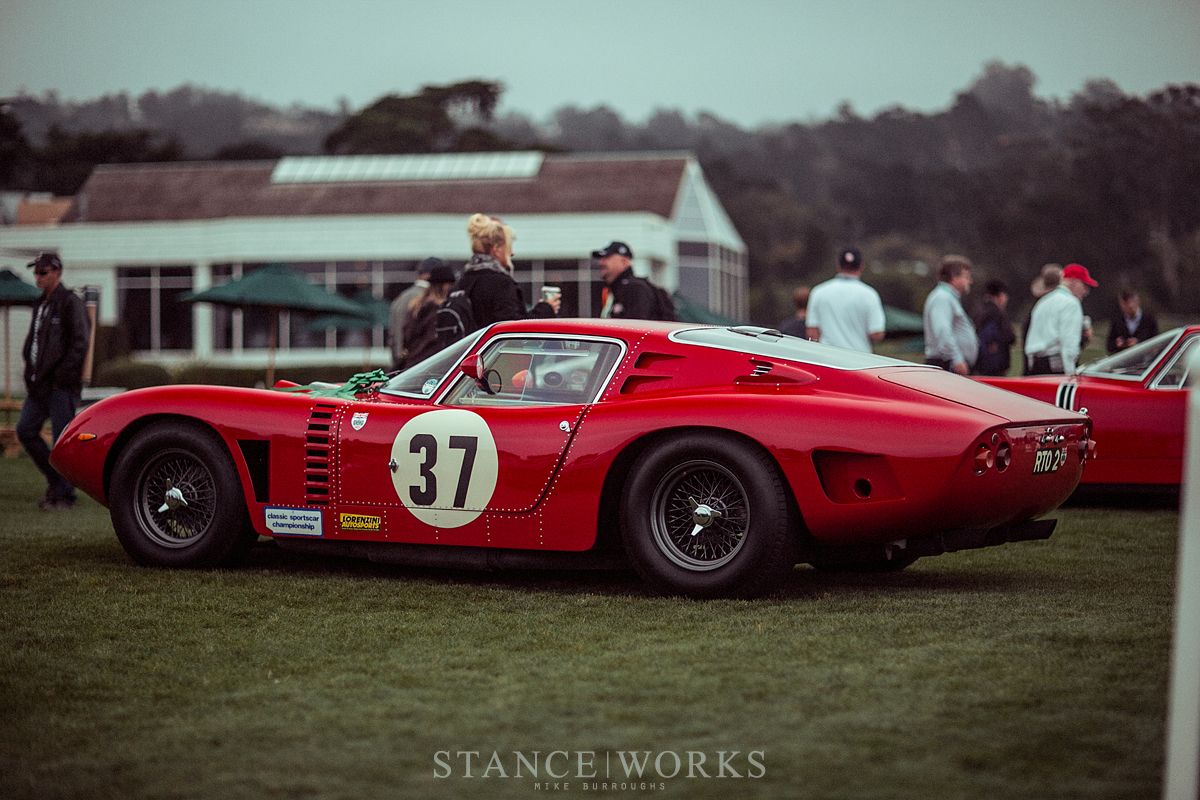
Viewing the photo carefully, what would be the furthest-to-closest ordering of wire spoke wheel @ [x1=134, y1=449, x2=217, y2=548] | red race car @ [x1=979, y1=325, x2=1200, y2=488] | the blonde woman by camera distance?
1. red race car @ [x1=979, y1=325, x2=1200, y2=488]
2. the blonde woman
3. wire spoke wheel @ [x1=134, y1=449, x2=217, y2=548]

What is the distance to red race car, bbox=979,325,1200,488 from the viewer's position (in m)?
9.29

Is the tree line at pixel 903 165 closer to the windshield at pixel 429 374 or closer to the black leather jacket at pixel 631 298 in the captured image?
the black leather jacket at pixel 631 298

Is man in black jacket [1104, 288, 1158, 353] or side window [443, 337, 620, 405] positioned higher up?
man in black jacket [1104, 288, 1158, 353]

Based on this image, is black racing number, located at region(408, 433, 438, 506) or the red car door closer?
the red car door

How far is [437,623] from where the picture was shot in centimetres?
581

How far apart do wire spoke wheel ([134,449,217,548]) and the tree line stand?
44784mm

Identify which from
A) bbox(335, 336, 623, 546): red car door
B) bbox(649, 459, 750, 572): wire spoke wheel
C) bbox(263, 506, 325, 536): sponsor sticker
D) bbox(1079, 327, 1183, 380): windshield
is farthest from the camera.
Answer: bbox(1079, 327, 1183, 380): windshield

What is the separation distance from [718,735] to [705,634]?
4.63 feet

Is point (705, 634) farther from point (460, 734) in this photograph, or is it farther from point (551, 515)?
point (460, 734)

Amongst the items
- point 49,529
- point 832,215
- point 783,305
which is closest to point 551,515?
point 49,529

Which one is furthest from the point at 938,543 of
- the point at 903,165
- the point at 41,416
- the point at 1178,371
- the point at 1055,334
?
the point at 903,165

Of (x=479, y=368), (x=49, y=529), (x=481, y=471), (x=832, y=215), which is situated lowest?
(x=49, y=529)

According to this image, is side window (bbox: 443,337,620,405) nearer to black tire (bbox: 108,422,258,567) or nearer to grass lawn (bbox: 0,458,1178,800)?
grass lawn (bbox: 0,458,1178,800)

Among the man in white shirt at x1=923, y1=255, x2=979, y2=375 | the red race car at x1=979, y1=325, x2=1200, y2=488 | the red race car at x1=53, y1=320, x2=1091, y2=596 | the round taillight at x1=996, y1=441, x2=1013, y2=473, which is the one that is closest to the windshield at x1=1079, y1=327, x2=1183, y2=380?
the red race car at x1=979, y1=325, x2=1200, y2=488
